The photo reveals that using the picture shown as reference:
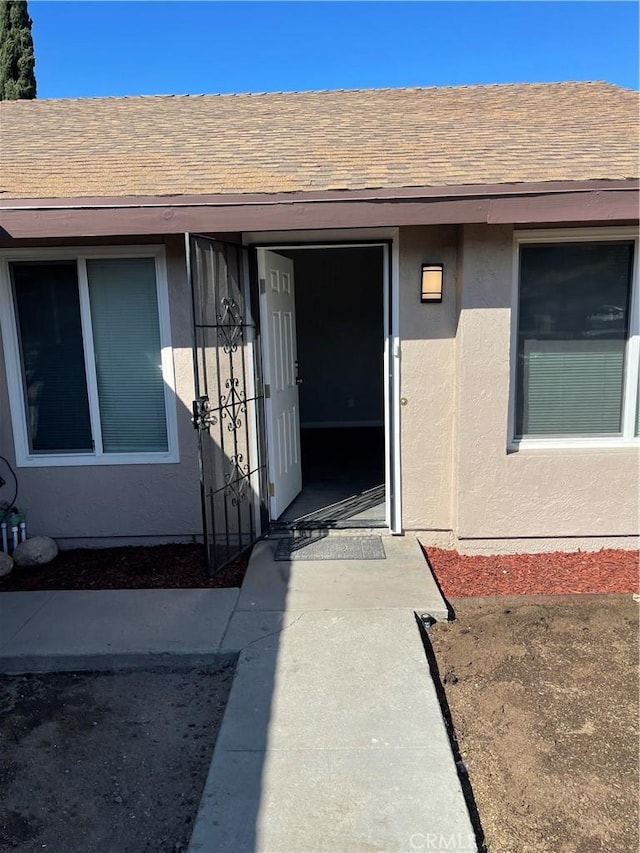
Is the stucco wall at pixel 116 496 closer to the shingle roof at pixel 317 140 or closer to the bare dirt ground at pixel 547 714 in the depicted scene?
the shingle roof at pixel 317 140

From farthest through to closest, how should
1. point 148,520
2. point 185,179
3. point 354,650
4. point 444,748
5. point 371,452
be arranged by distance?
point 371,452
point 148,520
point 185,179
point 354,650
point 444,748

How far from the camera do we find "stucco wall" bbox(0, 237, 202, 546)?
16.6ft

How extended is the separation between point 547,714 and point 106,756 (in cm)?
213

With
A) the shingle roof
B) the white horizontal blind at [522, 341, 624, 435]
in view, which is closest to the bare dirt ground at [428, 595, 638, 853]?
the white horizontal blind at [522, 341, 624, 435]

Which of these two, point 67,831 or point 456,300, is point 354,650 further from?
point 456,300

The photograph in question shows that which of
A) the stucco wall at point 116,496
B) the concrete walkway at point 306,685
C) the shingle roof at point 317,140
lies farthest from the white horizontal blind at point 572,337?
the stucco wall at point 116,496

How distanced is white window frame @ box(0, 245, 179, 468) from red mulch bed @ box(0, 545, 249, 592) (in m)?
0.76

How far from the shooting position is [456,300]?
15.6 feet

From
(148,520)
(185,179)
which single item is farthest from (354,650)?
(185,179)

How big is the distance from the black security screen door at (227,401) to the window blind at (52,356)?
119cm

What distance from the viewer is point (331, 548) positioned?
4.97 metres

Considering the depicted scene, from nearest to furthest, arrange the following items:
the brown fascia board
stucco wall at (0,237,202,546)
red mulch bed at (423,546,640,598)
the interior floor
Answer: the brown fascia board → red mulch bed at (423,546,640,598) → stucco wall at (0,237,202,546) → the interior floor

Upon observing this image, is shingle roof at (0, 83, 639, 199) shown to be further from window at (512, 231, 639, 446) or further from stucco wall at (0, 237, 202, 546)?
stucco wall at (0, 237, 202, 546)

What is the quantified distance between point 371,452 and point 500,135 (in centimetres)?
427
